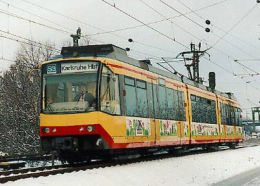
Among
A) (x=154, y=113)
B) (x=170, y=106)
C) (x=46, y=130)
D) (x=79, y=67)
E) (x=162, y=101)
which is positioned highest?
(x=79, y=67)

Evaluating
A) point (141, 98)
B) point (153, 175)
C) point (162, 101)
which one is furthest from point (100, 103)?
point (162, 101)

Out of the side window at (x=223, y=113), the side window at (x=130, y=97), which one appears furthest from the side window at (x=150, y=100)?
the side window at (x=223, y=113)

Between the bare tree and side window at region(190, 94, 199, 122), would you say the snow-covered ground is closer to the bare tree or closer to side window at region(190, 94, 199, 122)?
side window at region(190, 94, 199, 122)

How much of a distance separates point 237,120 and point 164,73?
46.7 ft

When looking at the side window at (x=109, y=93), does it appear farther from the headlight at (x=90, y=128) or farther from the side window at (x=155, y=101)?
the side window at (x=155, y=101)

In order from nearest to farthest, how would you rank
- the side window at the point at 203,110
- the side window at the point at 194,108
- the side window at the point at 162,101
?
1. the side window at the point at 162,101
2. the side window at the point at 194,108
3. the side window at the point at 203,110

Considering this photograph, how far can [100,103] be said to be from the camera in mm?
13594

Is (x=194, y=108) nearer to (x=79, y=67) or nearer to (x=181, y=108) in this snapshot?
(x=181, y=108)

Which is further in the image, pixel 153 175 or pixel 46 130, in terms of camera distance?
pixel 46 130

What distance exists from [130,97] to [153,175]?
11.1ft

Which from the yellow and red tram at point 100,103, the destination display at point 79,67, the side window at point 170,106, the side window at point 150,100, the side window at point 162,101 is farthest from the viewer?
the side window at point 170,106

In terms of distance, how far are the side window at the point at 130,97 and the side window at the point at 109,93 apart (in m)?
0.70

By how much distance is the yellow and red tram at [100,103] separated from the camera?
13633 mm

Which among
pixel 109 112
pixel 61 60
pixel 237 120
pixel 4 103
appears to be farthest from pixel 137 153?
pixel 4 103
